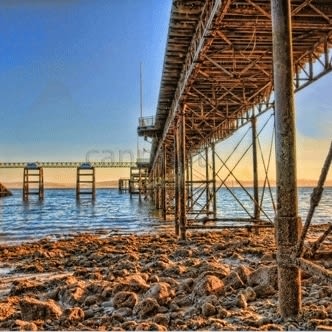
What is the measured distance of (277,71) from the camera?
436 cm

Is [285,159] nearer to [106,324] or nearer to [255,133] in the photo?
[106,324]

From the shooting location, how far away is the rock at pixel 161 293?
5.44 metres

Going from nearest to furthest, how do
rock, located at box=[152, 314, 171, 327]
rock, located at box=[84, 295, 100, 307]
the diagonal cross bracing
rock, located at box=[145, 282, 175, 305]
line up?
1. rock, located at box=[152, 314, 171, 327]
2. rock, located at box=[145, 282, 175, 305]
3. rock, located at box=[84, 295, 100, 307]
4. the diagonal cross bracing

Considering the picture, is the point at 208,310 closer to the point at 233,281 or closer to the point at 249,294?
the point at 249,294

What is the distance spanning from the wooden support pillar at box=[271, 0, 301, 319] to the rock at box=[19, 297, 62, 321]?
2.89 m

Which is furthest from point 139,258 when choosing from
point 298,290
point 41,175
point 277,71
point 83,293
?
point 41,175

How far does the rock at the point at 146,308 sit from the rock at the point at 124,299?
0.24m

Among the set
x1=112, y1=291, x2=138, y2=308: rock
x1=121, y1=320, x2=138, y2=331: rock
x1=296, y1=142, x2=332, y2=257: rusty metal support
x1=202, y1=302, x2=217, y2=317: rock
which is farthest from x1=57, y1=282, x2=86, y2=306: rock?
x1=296, y1=142, x2=332, y2=257: rusty metal support

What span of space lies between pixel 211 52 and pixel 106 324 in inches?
251

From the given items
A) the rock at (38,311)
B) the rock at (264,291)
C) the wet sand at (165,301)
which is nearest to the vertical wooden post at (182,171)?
the wet sand at (165,301)

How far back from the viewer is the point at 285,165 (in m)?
4.26

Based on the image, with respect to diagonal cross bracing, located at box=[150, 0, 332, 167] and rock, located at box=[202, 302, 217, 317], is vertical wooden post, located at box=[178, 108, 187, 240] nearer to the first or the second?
diagonal cross bracing, located at box=[150, 0, 332, 167]

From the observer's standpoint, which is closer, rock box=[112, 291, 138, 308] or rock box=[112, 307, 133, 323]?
rock box=[112, 307, 133, 323]

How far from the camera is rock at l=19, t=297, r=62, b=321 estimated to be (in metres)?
5.22
